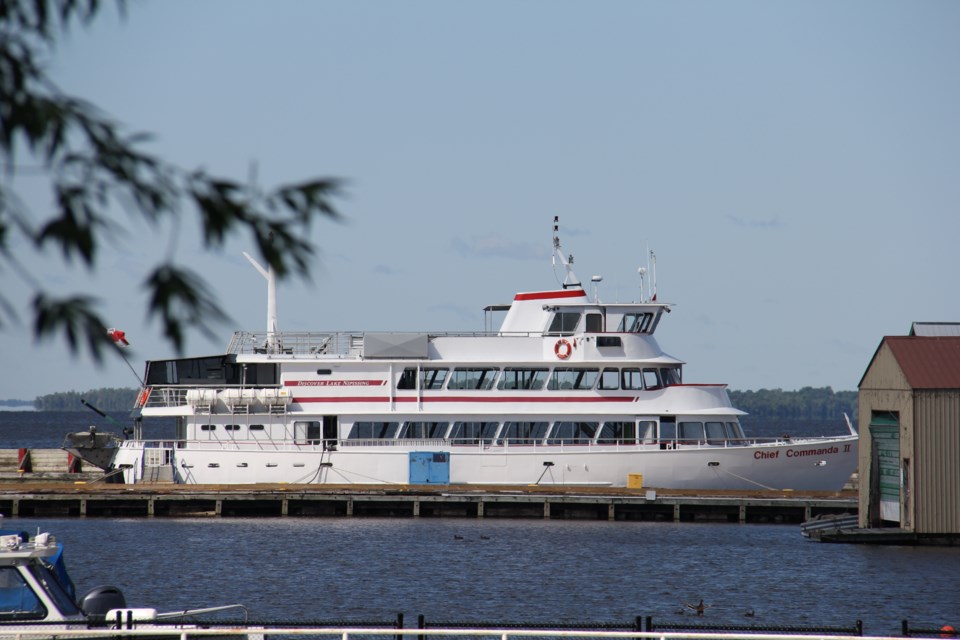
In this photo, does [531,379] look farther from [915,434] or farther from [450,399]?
[915,434]

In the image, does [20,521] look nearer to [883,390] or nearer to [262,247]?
[883,390]

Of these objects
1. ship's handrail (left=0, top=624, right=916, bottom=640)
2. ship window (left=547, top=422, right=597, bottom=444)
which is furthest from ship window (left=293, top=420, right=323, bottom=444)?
ship's handrail (left=0, top=624, right=916, bottom=640)

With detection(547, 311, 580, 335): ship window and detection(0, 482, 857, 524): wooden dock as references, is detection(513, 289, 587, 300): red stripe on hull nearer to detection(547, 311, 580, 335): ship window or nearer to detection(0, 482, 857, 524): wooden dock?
detection(547, 311, 580, 335): ship window

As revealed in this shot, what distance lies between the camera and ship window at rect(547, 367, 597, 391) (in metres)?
36.8

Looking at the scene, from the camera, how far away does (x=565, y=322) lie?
3731 cm

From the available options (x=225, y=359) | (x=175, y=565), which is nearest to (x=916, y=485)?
(x=175, y=565)

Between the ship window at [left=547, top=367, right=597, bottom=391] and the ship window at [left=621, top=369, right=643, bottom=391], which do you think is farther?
the ship window at [left=621, top=369, right=643, bottom=391]

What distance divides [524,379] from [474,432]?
84.7 inches

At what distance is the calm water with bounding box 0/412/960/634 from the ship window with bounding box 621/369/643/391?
4.23 m

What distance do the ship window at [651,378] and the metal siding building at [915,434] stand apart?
27.0 ft

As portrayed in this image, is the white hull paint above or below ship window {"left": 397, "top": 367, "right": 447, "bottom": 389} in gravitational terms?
below

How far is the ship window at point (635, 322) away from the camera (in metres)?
37.4

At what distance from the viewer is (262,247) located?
19.9 feet

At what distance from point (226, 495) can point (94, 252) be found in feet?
101
